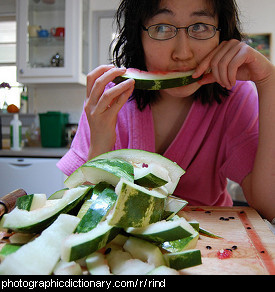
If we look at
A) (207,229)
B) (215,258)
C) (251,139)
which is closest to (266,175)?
(251,139)

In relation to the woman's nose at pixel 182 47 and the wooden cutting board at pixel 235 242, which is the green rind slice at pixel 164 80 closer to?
the woman's nose at pixel 182 47

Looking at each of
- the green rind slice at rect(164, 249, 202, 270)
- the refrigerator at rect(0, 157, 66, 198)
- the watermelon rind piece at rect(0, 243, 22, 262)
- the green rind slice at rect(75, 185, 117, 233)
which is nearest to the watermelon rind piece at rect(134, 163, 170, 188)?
the green rind slice at rect(75, 185, 117, 233)

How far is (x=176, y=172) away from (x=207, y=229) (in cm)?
20

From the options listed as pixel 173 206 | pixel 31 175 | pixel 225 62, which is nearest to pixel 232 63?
pixel 225 62

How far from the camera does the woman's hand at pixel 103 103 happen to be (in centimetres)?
116

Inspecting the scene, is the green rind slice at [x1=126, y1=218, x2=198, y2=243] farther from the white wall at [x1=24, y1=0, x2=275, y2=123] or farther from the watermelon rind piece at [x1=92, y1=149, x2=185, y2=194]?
the white wall at [x1=24, y1=0, x2=275, y2=123]

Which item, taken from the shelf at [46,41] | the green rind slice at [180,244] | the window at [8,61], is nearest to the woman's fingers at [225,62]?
the green rind slice at [180,244]

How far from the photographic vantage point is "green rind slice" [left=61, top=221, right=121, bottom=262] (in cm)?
62

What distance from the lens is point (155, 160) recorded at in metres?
0.94

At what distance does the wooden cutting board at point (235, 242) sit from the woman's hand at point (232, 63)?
1.64ft

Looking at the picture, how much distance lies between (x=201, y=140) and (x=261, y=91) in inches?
13.2

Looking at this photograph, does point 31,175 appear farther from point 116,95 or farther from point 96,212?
point 96,212

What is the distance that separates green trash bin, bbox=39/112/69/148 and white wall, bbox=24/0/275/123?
1.30ft
